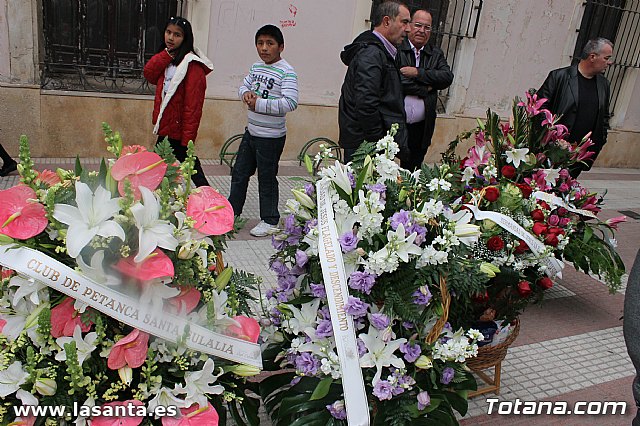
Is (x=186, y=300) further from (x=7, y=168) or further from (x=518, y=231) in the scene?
(x=7, y=168)

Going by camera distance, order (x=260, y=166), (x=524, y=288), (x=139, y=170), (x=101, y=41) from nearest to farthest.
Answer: (x=139, y=170) < (x=524, y=288) < (x=260, y=166) < (x=101, y=41)

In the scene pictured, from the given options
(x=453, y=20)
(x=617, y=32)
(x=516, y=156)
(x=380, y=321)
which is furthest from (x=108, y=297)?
(x=617, y=32)

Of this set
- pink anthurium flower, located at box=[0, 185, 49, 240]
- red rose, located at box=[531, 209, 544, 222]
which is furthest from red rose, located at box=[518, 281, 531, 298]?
pink anthurium flower, located at box=[0, 185, 49, 240]

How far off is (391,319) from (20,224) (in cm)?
113

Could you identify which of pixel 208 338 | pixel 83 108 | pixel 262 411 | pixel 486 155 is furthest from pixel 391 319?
pixel 83 108

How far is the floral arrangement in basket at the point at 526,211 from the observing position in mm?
2391

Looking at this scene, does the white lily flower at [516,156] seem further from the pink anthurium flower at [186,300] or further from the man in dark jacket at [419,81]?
the pink anthurium flower at [186,300]

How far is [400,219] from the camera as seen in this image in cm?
191

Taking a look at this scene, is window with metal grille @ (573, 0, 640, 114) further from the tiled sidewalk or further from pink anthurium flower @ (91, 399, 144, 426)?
pink anthurium flower @ (91, 399, 144, 426)

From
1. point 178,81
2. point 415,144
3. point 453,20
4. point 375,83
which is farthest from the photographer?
point 453,20

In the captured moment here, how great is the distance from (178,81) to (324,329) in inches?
122

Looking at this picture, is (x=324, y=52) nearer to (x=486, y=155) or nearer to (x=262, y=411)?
(x=486, y=155)

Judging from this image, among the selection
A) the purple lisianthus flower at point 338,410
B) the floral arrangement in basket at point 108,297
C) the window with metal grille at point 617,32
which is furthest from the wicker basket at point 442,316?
the window with metal grille at point 617,32

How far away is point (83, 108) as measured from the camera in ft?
20.5
